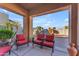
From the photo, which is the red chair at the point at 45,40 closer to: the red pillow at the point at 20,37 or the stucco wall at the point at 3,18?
the red pillow at the point at 20,37

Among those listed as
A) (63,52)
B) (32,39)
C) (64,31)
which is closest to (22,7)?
(32,39)

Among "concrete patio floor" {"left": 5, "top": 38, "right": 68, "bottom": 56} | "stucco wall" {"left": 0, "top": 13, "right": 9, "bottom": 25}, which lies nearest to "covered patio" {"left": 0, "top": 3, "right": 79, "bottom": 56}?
"concrete patio floor" {"left": 5, "top": 38, "right": 68, "bottom": 56}

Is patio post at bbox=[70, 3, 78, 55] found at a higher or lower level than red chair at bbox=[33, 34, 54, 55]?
higher

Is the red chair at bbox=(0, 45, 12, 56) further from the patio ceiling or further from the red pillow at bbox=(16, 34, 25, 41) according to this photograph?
the patio ceiling

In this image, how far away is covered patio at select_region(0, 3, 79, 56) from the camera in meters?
2.49

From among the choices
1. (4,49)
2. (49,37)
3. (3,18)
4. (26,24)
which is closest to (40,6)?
(26,24)

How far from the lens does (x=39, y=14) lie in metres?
2.55

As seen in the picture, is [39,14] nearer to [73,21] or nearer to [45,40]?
[45,40]

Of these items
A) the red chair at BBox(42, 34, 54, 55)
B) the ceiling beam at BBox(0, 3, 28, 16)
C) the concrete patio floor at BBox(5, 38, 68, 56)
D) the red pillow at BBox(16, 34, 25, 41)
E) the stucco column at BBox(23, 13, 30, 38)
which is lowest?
the concrete patio floor at BBox(5, 38, 68, 56)

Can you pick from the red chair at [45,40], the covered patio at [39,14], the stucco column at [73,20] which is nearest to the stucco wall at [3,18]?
the covered patio at [39,14]

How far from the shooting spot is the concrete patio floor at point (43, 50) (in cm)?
253

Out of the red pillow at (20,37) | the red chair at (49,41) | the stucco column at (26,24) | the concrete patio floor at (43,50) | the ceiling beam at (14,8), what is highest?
the ceiling beam at (14,8)

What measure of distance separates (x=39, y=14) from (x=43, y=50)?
27.7 inches

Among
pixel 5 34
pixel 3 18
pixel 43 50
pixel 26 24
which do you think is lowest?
pixel 43 50
